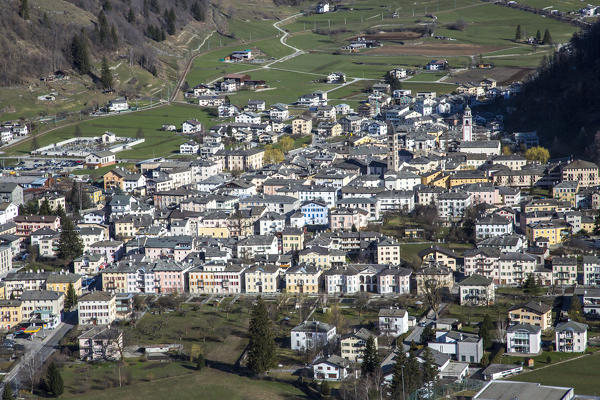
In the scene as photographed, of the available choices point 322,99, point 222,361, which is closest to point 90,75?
point 322,99

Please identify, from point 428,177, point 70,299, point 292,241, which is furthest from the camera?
point 428,177

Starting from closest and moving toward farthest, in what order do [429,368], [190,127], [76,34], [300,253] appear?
[429,368] < [300,253] < [190,127] < [76,34]

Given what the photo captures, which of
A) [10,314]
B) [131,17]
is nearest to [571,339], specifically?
[10,314]

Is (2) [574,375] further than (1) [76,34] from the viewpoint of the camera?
No

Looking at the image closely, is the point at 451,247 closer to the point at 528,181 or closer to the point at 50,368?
the point at 528,181

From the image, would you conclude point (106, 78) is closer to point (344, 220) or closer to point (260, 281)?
point (344, 220)

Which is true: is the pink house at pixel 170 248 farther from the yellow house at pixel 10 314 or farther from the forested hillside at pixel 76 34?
the forested hillside at pixel 76 34

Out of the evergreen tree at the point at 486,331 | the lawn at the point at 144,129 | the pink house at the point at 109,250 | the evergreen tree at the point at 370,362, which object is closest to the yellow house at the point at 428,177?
the pink house at the point at 109,250
